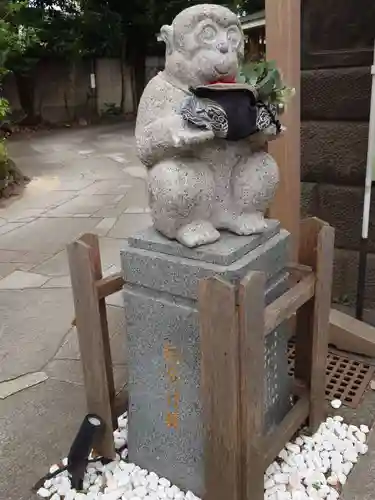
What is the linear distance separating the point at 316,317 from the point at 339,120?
5.48 feet

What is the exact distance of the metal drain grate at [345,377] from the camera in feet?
8.66

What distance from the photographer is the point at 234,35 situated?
5.77 ft

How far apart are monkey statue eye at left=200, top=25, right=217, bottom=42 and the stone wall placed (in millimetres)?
1802

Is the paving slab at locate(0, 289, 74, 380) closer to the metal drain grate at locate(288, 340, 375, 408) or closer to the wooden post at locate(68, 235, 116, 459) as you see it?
the wooden post at locate(68, 235, 116, 459)

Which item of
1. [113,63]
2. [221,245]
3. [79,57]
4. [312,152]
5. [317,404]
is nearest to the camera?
[221,245]

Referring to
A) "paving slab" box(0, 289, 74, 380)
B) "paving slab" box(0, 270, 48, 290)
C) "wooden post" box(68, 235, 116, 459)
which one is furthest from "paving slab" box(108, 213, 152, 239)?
"wooden post" box(68, 235, 116, 459)

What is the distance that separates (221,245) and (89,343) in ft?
2.24

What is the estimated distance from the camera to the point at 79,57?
1485cm

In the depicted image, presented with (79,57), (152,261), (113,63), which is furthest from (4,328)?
(113,63)

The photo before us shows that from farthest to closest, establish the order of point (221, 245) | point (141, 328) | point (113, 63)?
point (113, 63), point (141, 328), point (221, 245)

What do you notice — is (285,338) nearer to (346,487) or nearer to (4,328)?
(346,487)

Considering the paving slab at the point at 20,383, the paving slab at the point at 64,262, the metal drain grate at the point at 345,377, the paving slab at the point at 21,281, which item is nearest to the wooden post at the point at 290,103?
the metal drain grate at the point at 345,377

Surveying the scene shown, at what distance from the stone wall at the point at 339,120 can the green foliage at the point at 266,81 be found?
159 cm

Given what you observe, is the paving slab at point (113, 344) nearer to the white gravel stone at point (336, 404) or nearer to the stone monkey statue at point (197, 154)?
the white gravel stone at point (336, 404)
